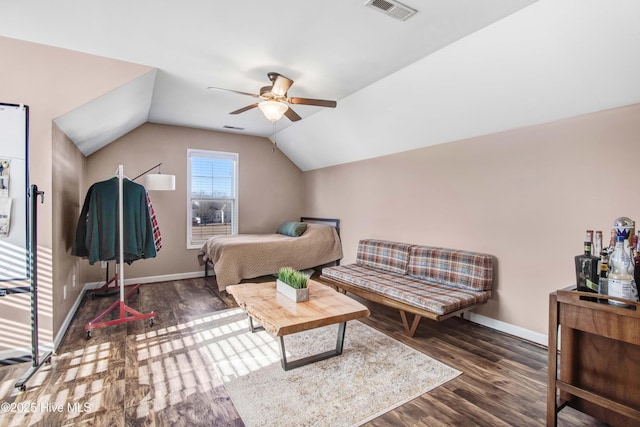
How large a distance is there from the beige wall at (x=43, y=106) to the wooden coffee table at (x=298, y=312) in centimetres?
151

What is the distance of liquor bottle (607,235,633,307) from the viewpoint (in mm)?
1513

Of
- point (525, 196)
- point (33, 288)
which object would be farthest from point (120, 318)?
point (525, 196)

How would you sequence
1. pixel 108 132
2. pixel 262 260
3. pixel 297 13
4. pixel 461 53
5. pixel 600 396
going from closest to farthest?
pixel 600 396 → pixel 297 13 → pixel 461 53 → pixel 108 132 → pixel 262 260

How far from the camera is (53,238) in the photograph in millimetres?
2672

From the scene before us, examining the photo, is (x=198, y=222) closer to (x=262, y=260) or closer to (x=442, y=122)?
(x=262, y=260)

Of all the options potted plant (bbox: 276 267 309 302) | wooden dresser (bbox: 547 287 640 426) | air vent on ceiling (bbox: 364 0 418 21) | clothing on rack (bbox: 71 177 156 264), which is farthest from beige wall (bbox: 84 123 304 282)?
wooden dresser (bbox: 547 287 640 426)

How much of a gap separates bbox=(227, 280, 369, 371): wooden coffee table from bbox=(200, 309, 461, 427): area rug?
0.13 metres

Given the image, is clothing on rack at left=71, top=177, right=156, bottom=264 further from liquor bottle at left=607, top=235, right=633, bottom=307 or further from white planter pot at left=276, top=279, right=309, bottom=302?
liquor bottle at left=607, top=235, right=633, bottom=307

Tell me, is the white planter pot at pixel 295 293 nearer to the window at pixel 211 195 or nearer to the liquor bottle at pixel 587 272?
the liquor bottle at pixel 587 272

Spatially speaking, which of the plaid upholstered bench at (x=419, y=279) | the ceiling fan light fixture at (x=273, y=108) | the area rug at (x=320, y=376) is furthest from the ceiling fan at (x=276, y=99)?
the area rug at (x=320, y=376)

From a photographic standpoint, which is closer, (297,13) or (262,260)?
(297,13)

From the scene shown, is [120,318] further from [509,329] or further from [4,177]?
[509,329]

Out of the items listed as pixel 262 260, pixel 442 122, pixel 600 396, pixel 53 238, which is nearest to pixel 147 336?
pixel 53 238

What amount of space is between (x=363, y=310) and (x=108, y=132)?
3.80 m
